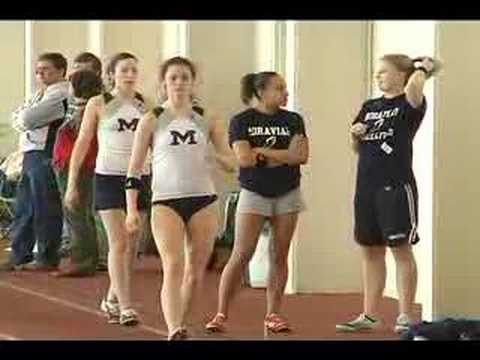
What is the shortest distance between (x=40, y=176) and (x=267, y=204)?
5.59ft

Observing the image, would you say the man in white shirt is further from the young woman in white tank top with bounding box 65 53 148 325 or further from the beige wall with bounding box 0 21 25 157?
the young woman in white tank top with bounding box 65 53 148 325

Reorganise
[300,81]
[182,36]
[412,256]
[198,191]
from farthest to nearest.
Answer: [300,81] → [182,36] → [412,256] → [198,191]

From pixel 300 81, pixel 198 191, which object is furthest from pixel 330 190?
pixel 198 191

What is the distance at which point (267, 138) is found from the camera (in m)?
5.79

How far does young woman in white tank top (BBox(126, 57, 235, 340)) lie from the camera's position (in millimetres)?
5551

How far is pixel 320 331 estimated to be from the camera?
6.16m

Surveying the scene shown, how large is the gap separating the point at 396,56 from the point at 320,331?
1490mm

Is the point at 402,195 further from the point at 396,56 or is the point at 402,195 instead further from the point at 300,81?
the point at 300,81

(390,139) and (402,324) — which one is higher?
(390,139)

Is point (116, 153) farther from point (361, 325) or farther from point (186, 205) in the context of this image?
point (361, 325)

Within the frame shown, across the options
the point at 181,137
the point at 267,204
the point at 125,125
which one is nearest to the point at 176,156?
the point at 181,137

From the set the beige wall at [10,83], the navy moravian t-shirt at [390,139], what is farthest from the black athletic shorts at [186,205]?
the beige wall at [10,83]

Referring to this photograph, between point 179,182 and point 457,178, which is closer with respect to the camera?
point 179,182

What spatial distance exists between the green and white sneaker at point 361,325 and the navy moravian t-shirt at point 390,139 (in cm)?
75
